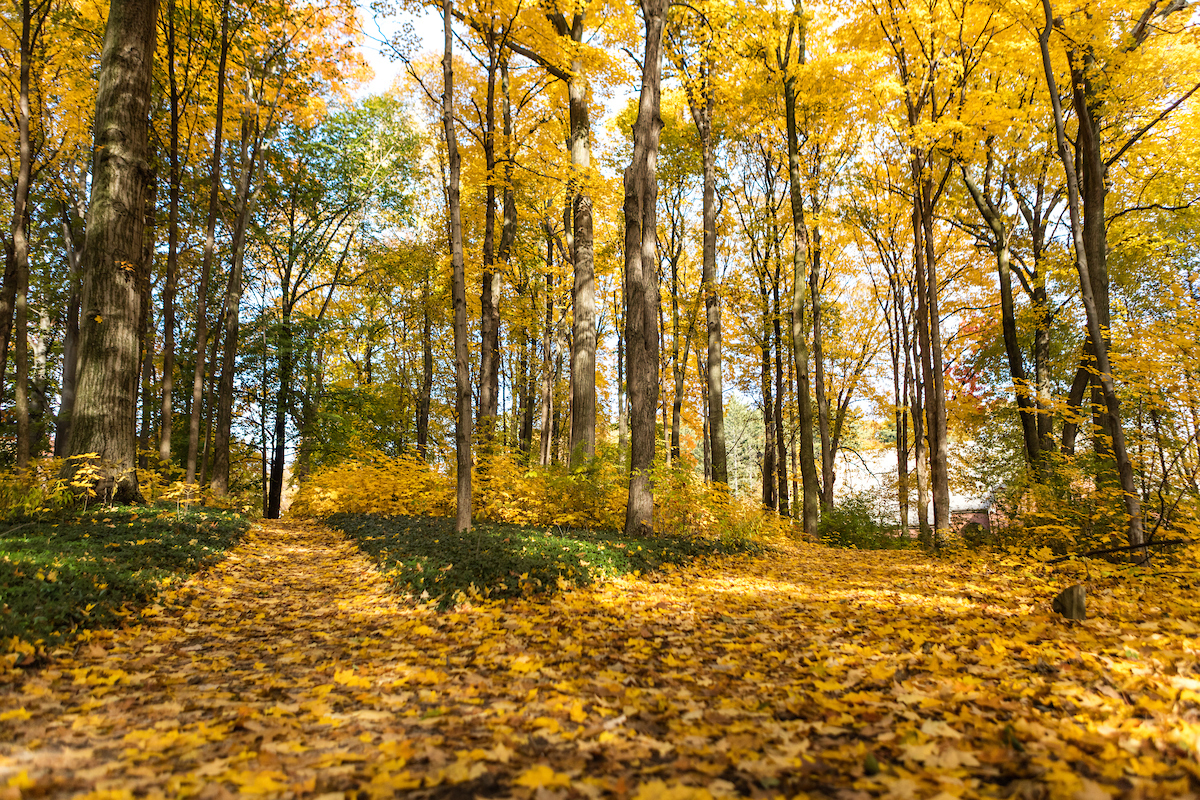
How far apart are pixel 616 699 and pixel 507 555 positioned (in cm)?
308

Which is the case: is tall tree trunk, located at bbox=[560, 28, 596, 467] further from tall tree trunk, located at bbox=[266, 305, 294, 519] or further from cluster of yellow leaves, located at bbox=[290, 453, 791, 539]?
tall tree trunk, located at bbox=[266, 305, 294, 519]

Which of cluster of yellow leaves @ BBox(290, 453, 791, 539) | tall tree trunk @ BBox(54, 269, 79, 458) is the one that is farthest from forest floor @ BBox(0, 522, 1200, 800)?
tall tree trunk @ BBox(54, 269, 79, 458)

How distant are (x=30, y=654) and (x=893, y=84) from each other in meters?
13.0

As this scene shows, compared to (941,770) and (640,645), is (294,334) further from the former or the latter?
(941,770)

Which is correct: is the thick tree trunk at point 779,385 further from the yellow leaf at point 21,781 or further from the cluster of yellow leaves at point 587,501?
the yellow leaf at point 21,781

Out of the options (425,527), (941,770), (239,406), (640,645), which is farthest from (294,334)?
(941,770)

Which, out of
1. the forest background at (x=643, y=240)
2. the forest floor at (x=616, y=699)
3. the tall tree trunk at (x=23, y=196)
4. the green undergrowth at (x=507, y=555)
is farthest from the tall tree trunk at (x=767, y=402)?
the tall tree trunk at (x=23, y=196)

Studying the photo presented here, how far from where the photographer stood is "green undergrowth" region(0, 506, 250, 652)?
11.5 ft

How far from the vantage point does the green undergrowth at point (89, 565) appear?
3.49 meters

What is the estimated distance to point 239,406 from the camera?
17266 mm

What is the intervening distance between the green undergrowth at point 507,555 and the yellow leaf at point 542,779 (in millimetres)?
3108

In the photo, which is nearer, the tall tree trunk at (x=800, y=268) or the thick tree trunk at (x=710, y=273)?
the thick tree trunk at (x=710, y=273)

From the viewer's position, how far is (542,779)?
2023 millimetres

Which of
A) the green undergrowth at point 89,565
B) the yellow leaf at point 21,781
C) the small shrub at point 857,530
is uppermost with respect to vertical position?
the green undergrowth at point 89,565
